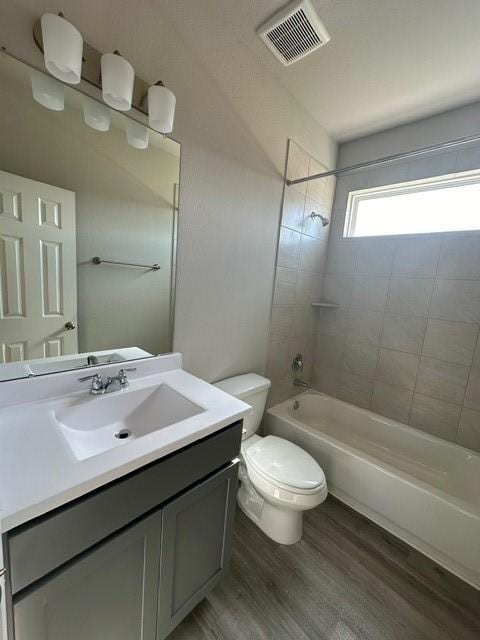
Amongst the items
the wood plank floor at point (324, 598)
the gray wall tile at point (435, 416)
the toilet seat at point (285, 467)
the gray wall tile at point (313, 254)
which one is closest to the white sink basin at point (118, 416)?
the toilet seat at point (285, 467)

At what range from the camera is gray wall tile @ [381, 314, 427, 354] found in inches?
74.3

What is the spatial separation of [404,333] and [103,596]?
2124mm

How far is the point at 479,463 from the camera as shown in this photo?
1618 millimetres

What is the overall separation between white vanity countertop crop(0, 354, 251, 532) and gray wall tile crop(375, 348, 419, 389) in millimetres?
1549

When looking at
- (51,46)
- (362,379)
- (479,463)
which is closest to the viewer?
(51,46)

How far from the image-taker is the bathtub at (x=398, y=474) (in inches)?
50.1

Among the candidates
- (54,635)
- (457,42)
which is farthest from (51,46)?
(457,42)

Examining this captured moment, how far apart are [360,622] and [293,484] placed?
1.79 ft

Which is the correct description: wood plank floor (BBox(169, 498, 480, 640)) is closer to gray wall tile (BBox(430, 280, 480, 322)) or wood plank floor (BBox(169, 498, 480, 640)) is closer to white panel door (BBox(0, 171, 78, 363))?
white panel door (BBox(0, 171, 78, 363))

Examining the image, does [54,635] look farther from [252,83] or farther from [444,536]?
[252,83]

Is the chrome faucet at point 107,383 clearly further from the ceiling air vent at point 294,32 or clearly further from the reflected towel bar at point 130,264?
the ceiling air vent at point 294,32

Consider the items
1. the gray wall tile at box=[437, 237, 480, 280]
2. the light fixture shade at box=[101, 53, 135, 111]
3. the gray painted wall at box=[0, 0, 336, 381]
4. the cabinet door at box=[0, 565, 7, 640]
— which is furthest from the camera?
the gray wall tile at box=[437, 237, 480, 280]

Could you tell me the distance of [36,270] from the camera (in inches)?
35.3

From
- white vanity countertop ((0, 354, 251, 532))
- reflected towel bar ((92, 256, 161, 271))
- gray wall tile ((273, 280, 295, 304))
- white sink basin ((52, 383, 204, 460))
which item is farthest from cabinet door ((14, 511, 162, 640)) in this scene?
gray wall tile ((273, 280, 295, 304))
